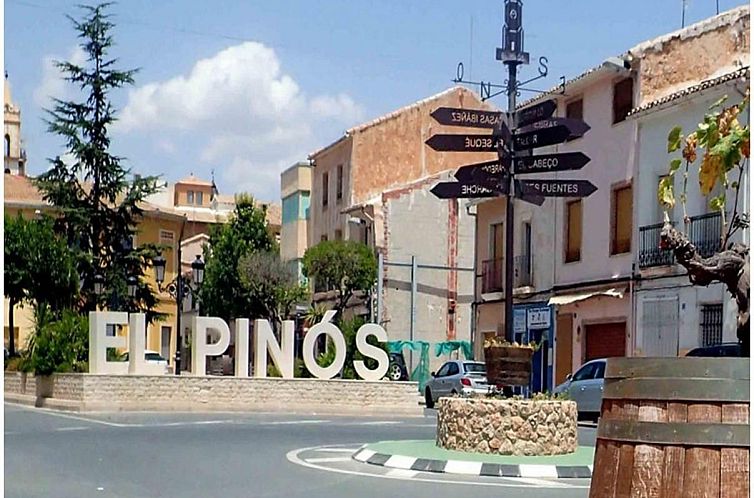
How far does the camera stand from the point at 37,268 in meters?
36.2

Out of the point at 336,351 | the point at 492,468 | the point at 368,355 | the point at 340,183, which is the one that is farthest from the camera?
the point at 340,183

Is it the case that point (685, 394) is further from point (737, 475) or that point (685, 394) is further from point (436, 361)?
point (436, 361)

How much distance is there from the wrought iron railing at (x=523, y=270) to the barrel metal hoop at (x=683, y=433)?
1166 inches

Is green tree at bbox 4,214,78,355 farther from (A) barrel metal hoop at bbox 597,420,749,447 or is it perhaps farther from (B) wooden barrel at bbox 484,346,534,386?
(A) barrel metal hoop at bbox 597,420,749,447

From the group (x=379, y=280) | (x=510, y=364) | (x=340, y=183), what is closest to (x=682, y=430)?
(x=510, y=364)

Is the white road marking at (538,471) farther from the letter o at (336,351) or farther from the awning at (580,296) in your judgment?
the awning at (580,296)

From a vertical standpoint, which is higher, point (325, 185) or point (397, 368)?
point (325, 185)

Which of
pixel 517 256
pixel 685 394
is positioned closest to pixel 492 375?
pixel 685 394

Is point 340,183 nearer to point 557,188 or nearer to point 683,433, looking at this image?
point 557,188

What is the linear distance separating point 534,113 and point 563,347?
61.4 feet

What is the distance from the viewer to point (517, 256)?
34625 mm

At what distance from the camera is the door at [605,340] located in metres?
29.1

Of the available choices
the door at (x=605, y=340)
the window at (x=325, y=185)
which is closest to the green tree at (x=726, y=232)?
the door at (x=605, y=340)

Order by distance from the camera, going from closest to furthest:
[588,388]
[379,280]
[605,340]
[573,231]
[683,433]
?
[683,433] < [588,388] < [605,340] < [573,231] < [379,280]
